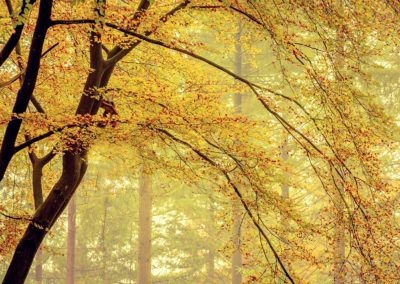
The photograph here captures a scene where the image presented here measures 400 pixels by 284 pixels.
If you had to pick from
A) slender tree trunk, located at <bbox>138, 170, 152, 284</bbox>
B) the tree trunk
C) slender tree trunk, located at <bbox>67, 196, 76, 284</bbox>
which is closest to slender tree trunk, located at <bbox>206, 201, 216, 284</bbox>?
slender tree trunk, located at <bbox>67, 196, 76, 284</bbox>

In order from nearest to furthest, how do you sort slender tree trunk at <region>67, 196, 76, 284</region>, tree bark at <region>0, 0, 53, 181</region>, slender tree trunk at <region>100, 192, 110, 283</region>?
tree bark at <region>0, 0, 53, 181</region>, slender tree trunk at <region>67, 196, 76, 284</region>, slender tree trunk at <region>100, 192, 110, 283</region>

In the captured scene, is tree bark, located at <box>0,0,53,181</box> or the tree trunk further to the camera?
the tree trunk

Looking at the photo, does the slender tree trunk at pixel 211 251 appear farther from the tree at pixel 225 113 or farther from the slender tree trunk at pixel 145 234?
the tree at pixel 225 113

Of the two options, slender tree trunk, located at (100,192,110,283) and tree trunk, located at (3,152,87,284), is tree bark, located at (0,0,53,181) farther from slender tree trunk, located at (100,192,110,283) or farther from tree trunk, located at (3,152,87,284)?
slender tree trunk, located at (100,192,110,283)

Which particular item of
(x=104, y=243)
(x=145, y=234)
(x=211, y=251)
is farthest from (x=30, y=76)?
(x=211, y=251)

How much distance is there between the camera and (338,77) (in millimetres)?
4934

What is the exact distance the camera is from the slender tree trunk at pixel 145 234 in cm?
1455

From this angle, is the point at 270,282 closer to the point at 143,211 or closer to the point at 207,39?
the point at 143,211

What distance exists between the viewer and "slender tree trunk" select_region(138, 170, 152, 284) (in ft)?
47.7

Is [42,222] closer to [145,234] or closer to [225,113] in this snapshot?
[225,113]

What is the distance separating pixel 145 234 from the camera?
49.1 feet

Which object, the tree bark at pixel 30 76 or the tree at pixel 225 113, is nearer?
the tree bark at pixel 30 76

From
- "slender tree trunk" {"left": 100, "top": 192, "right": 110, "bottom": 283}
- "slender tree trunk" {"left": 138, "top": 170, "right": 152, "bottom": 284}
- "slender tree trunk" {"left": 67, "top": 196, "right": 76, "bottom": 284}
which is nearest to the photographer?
"slender tree trunk" {"left": 138, "top": 170, "right": 152, "bottom": 284}

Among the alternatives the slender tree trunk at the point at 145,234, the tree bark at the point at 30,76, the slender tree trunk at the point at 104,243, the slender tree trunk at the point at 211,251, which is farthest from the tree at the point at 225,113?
the slender tree trunk at the point at 211,251
